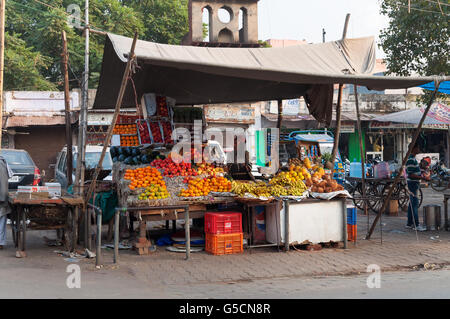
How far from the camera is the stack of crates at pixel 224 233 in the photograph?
8609 mm

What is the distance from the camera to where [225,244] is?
869cm

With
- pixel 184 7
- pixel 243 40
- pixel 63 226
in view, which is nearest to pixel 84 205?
pixel 63 226

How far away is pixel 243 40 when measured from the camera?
29.3 metres

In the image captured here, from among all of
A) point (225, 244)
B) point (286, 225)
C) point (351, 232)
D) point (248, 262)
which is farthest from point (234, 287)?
point (351, 232)

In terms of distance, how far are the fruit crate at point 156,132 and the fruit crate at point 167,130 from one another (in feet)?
0.20

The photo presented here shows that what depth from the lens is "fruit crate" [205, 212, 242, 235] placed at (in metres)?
8.59

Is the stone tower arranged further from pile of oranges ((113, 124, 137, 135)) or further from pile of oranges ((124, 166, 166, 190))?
pile of oranges ((124, 166, 166, 190))

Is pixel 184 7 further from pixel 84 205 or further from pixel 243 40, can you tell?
pixel 84 205

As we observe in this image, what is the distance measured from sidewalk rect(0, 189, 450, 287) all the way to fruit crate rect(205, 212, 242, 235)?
46cm

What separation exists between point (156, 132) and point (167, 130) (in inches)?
9.0

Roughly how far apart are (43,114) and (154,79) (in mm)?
14766

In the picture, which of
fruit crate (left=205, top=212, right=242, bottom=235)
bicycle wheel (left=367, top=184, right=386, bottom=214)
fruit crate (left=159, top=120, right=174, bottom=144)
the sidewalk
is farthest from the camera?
bicycle wheel (left=367, top=184, right=386, bottom=214)

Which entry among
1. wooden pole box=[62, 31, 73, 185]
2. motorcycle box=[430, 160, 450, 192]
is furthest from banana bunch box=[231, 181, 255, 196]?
motorcycle box=[430, 160, 450, 192]

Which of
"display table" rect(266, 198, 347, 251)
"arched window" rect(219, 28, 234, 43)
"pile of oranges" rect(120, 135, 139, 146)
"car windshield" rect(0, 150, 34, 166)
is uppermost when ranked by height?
"arched window" rect(219, 28, 234, 43)
